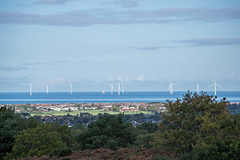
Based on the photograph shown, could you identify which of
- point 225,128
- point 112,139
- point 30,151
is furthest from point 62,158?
point 112,139

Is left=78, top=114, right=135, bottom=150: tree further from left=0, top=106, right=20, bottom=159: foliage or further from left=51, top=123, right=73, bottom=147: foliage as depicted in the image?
left=0, top=106, right=20, bottom=159: foliage

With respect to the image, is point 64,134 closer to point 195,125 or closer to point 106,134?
point 106,134

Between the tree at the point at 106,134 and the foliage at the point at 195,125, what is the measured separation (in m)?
11.8

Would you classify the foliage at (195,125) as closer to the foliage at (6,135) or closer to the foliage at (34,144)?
the foliage at (34,144)

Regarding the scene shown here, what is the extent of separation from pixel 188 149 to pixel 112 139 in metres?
14.2

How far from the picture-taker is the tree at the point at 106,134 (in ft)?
120

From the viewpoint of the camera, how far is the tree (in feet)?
120

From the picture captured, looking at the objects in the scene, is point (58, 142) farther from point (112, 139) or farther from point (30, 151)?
point (112, 139)

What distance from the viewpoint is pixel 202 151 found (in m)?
17.7

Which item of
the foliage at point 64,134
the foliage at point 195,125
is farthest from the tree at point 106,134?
the foliage at point 195,125

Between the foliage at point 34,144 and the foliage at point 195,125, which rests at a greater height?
the foliage at point 195,125

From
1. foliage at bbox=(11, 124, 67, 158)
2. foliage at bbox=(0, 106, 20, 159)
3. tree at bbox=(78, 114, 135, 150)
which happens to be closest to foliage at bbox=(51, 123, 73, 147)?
tree at bbox=(78, 114, 135, 150)

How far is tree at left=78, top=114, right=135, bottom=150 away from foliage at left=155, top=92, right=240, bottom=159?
1181 centimetres

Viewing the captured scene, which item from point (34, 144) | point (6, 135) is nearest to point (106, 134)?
point (6, 135)
